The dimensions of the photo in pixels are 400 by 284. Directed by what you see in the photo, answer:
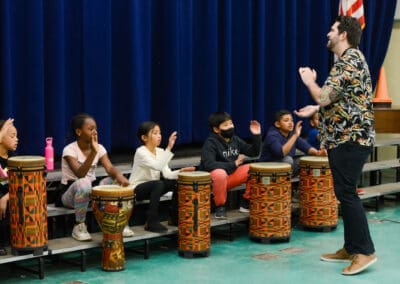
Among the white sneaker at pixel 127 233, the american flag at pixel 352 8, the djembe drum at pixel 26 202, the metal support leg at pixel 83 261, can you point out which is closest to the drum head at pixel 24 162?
the djembe drum at pixel 26 202

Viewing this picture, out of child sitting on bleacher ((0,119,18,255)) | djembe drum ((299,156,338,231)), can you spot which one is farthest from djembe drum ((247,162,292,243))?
child sitting on bleacher ((0,119,18,255))

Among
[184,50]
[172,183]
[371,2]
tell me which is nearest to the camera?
[172,183]

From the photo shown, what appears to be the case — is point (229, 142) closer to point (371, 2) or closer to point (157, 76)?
point (157, 76)

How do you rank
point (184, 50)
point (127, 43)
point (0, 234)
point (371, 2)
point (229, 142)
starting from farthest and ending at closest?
1. point (371, 2)
2. point (184, 50)
3. point (127, 43)
4. point (229, 142)
5. point (0, 234)

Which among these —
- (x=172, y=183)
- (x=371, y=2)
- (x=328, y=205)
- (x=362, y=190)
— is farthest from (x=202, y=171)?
(x=371, y=2)

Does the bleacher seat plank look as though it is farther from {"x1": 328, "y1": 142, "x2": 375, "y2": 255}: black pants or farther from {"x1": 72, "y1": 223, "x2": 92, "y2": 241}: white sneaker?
{"x1": 72, "y1": 223, "x2": 92, "y2": 241}: white sneaker

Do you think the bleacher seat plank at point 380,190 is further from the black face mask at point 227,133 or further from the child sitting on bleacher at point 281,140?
the black face mask at point 227,133

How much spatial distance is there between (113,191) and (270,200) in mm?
1296

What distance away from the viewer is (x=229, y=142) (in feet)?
18.5

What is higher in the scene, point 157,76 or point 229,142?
point 157,76

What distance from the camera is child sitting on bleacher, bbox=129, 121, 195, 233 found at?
16.6 feet

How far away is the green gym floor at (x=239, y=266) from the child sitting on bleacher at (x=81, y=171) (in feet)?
0.93

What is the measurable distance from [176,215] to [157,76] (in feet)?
5.51

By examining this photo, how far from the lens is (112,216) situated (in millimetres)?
4617
